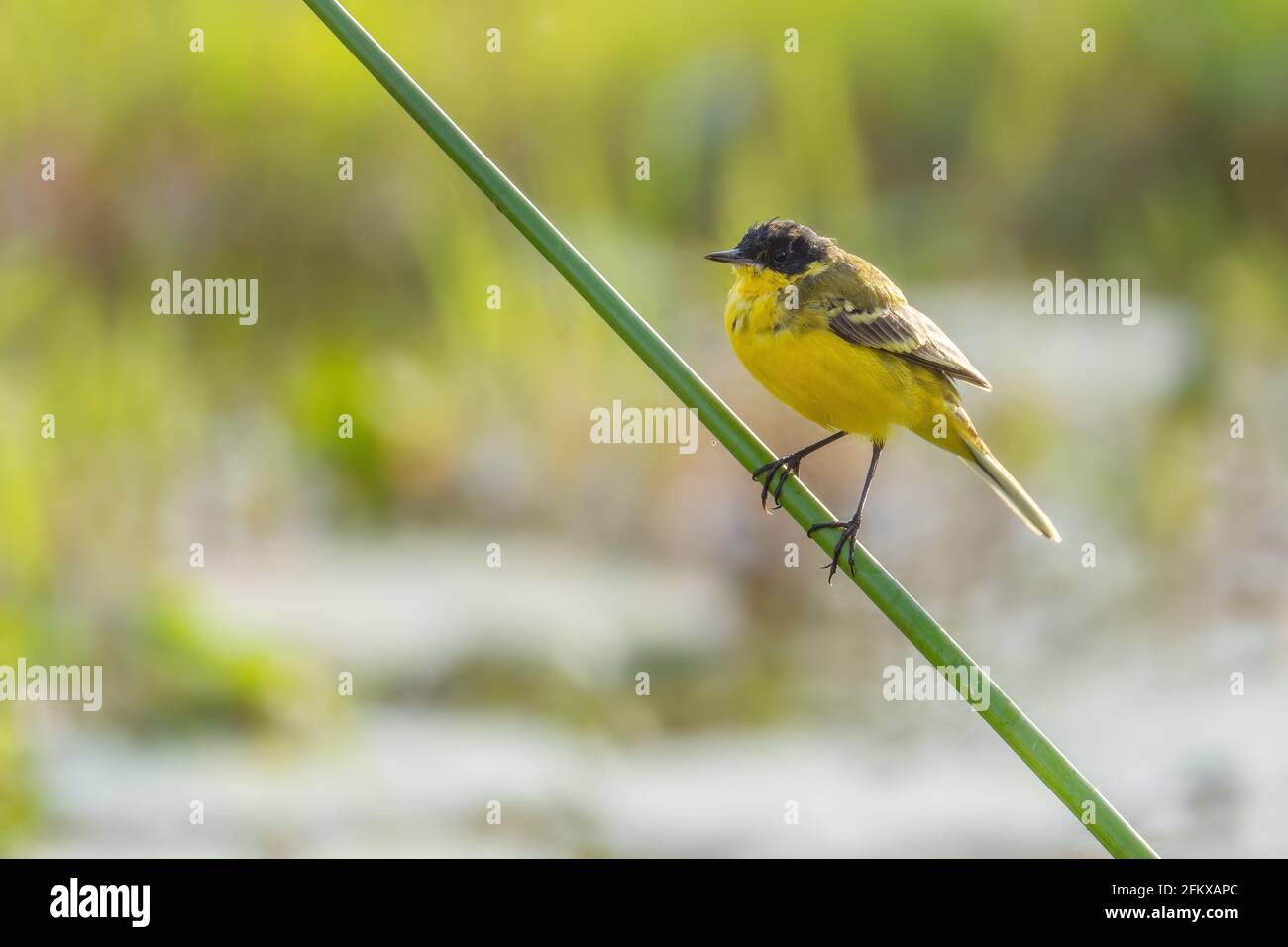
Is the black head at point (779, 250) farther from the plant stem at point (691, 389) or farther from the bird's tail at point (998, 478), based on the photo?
the plant stem at point (691, 389)

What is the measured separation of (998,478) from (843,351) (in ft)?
1.75

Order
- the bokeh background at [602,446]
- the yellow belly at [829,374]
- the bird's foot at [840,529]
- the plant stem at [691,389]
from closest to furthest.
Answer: the plant stem at [691,389], the bird's foot at [840,529], the yellow belly at [829,374], the bokeh background at [602,446]

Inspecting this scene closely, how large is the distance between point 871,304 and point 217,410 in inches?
168

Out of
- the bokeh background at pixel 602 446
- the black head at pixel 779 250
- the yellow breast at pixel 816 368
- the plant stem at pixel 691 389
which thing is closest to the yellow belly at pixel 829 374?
the yellow breast at pixel 816 368

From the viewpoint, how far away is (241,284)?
8.54 m

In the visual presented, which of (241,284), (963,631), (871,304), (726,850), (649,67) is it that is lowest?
(726,850)

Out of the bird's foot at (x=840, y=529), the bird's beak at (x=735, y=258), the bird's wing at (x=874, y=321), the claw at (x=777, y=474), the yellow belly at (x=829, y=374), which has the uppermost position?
the bird's beak at (x=735, y=258)

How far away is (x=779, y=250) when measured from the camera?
4.15 m

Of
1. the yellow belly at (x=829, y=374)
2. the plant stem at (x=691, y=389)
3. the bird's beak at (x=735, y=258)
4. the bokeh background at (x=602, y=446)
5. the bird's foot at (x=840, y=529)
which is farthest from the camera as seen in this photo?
the bokeh background at (x=602, y=446)

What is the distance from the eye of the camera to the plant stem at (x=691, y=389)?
2367 mm

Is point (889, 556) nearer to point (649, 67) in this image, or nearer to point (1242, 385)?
point (1242, 385)

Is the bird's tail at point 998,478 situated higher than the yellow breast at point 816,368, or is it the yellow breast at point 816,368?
the yellow breast at point 816,368

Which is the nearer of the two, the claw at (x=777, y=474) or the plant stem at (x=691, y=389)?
the plant stem at (x=691, y=389)

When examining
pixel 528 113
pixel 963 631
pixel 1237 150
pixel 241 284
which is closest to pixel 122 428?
pixel 241 284
